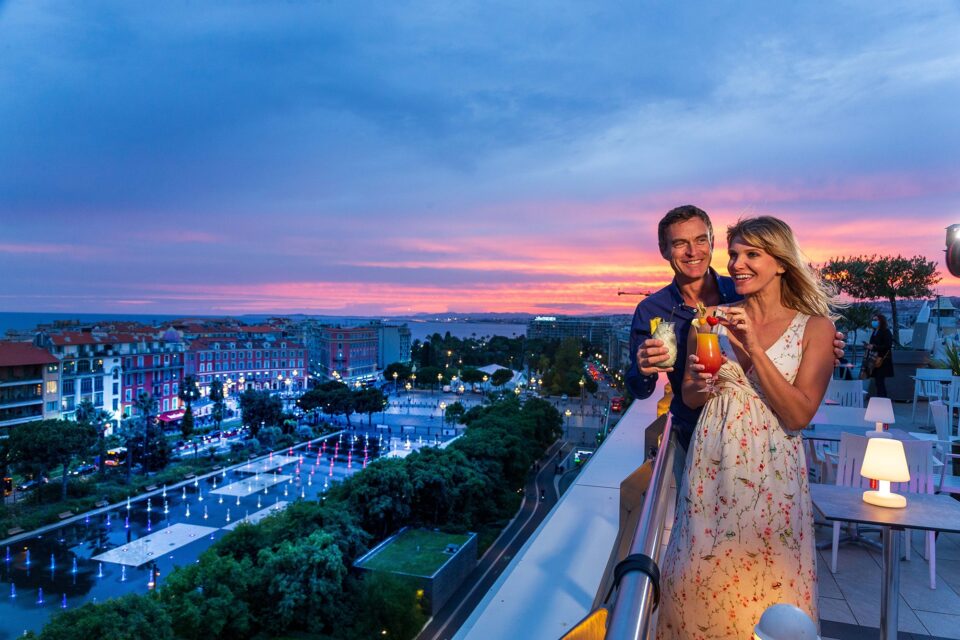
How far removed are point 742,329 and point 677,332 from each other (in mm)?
436

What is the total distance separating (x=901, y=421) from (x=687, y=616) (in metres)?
6.97

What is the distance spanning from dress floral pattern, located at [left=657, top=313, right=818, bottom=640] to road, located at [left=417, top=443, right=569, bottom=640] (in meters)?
6.05

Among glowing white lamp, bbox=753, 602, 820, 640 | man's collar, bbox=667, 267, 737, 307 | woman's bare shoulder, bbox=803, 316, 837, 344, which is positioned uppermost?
man's collar, bbox=667, 267, 737, 307

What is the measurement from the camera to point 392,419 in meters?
36.7

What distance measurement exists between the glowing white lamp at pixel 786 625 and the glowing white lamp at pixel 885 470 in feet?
4.86

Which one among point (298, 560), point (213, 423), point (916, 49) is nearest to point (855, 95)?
point (916, 49)

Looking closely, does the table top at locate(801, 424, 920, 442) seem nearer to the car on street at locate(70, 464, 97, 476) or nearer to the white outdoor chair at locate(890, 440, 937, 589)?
the white outdoor chair at locate(890, 440, 937, 589)

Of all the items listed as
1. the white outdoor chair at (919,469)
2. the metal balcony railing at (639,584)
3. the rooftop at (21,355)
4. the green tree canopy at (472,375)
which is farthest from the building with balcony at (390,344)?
the metal balcony railing at (639,584)

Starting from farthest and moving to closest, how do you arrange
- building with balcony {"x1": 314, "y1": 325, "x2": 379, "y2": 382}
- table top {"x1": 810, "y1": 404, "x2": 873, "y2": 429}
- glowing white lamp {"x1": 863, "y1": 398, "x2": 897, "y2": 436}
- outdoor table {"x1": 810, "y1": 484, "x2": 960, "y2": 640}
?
1. building with balcony {"x1": 314, "y1": 325, "x2": 379, "y2": 382}
2. table top {"x1": 810, "y1": 404, "x2": 873, "y2": 429}
3. glowing white lamp {"x1": 863, "y1": 398, "x2": 897, "y2": 436}
4. outdoor table {"x1": 810, "y1": 484, "x2": 960, "y2": 640}

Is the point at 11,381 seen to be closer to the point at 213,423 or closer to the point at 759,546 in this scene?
the point at 213,423

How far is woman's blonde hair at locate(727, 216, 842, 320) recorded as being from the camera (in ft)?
4.41

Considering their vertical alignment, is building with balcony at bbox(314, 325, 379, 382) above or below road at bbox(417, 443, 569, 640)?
above

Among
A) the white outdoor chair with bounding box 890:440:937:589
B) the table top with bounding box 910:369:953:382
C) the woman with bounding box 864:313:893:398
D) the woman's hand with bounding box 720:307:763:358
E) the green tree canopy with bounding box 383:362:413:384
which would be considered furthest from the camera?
the green tree canopy with bounding box 383:362:413:384

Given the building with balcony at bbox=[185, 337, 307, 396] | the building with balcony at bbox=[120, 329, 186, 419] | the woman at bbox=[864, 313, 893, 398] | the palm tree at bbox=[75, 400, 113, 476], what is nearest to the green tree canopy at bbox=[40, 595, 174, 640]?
the woman at bbox=[864, 313, 893, 398]
